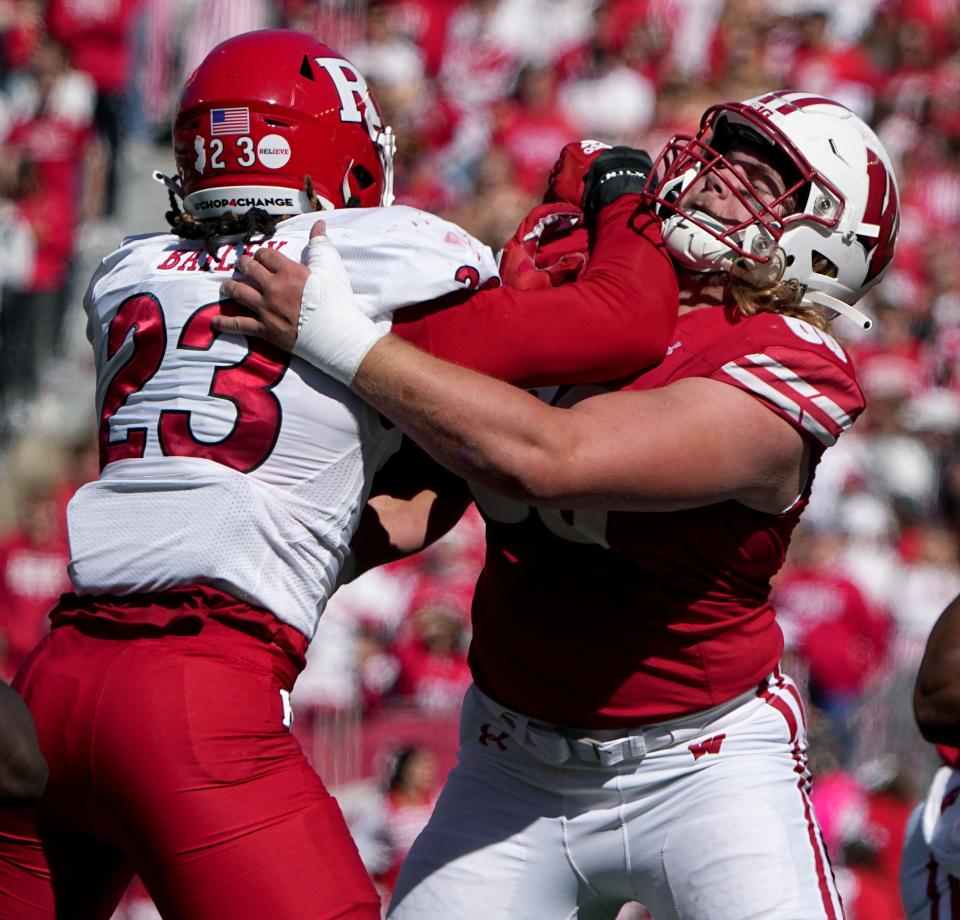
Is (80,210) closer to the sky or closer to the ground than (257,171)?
closer to the ground

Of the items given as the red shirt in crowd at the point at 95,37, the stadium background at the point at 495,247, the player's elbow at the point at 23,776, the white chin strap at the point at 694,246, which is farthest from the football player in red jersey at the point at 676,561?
the red shirt in crowd at the point at 95,37

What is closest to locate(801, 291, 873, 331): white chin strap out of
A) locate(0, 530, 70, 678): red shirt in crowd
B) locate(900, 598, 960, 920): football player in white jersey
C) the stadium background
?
locate(900, 598, 960, 920): football player in white jersey

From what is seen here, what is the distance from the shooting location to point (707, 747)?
3320 millimetres

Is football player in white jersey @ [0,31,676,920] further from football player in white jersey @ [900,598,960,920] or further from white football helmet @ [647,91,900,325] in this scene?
football player in white jersey @ [900,598,960,920]

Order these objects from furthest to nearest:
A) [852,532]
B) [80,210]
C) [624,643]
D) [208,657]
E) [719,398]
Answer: [80,210]
[852,532]
[624,643]
[719,398]
[208,657]

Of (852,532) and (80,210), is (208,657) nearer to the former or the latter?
(852,532)

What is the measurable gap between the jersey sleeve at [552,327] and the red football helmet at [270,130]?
1.23 ft

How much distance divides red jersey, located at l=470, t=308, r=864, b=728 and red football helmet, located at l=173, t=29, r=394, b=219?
0.68 meters

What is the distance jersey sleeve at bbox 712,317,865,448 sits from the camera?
3107 millimetres

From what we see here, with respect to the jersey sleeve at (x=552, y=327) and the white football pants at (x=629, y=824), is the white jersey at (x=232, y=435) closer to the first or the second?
the jersey sleeve at (x=552, y=327)

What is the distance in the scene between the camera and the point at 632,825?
11.0 ft

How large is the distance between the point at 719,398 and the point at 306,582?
0.86 meters

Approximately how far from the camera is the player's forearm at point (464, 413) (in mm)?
2963

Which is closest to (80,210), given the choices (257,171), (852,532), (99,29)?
(99,29)
